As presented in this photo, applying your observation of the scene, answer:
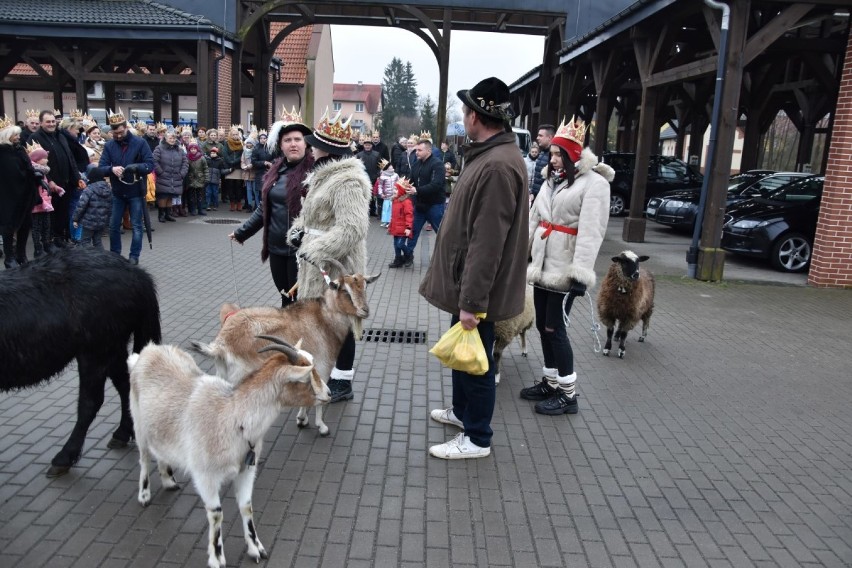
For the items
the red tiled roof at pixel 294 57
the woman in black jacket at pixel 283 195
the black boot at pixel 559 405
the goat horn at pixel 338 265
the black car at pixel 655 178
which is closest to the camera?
the goat horn at pixel 338 265

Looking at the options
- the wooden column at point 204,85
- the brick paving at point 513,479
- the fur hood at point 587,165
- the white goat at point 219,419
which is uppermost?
the wooden column at point 204,85

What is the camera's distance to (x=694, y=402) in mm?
5824

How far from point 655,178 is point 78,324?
1935cm

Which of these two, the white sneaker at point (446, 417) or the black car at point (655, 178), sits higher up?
the black car at point (655, 178)

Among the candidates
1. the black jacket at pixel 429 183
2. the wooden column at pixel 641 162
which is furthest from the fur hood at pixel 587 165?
the wooden column at pixel 641 162

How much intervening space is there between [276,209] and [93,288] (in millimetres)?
1665

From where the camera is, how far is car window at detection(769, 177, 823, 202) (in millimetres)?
13402

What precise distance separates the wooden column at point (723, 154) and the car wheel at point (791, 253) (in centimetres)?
202

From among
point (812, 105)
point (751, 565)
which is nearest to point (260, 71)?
point (812, 105)

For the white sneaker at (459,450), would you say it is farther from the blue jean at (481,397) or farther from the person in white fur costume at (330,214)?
the person in white fur costume at (330,214)

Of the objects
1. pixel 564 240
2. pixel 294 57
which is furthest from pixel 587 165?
pixel 294 57

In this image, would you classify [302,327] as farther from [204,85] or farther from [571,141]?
[204,85]

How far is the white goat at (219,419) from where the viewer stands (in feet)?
10.4

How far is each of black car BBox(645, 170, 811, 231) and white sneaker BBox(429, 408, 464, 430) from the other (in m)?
Answer: 12.5
